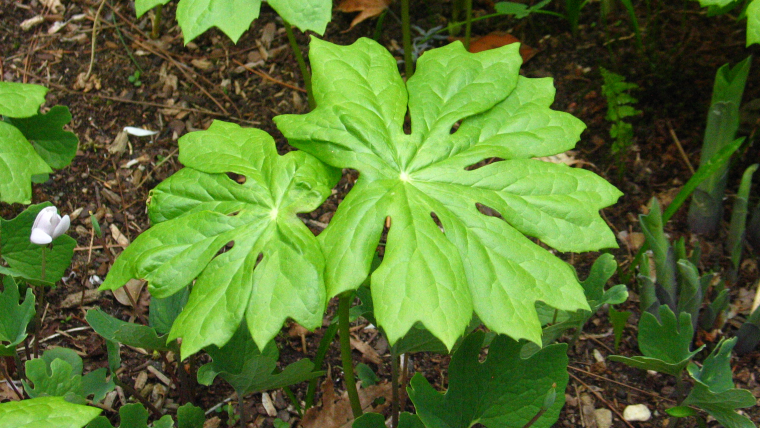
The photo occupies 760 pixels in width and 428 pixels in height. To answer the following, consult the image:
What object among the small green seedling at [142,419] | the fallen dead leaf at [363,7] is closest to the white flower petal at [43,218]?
the small green seedling at [142,419]

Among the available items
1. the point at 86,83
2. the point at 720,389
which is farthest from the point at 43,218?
the point at 720,389

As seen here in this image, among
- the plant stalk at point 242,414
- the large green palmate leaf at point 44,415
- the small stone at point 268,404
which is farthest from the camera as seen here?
the small stone at point 268,404

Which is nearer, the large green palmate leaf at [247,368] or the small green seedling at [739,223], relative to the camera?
the large green palmate leaf at [247,368]

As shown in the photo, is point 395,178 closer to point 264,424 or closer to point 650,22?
point 264,424

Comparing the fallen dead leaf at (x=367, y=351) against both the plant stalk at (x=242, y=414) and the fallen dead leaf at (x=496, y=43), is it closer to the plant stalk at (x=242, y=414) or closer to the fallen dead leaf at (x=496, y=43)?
the plant stalk at (x=242, y=414)

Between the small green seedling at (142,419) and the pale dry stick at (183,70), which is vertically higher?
the pale dry stick at (183,70)

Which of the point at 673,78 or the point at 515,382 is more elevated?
the point at 673,78

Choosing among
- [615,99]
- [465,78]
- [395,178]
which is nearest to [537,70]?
[615,99]
